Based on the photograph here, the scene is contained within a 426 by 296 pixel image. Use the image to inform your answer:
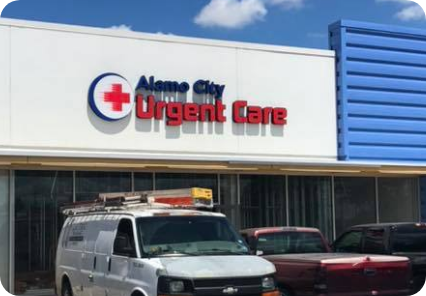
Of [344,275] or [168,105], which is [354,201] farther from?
[344,275]

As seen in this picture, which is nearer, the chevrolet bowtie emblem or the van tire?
the chevrolet bowtie emblem

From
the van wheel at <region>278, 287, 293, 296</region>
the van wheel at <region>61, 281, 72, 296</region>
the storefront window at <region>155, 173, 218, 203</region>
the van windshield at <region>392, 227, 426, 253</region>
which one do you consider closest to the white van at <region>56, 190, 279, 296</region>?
the van wheel at <region>61, 281, 72, 296</region>

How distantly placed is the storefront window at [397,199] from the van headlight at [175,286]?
44.2 feet

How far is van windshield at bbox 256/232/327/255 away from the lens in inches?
489

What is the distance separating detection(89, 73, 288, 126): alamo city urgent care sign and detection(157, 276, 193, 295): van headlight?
8670 mm

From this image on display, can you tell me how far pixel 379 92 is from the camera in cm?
2020

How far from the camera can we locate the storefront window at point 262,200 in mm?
18578

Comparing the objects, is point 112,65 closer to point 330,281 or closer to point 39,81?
point 39,81

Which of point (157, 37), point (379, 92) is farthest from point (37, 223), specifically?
point (379, 92)

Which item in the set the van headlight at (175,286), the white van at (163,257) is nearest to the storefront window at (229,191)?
the white van at (163,257)

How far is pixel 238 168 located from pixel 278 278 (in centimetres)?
619

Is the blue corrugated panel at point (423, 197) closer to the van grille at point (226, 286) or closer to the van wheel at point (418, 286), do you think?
the van wheel at point (418, 286)

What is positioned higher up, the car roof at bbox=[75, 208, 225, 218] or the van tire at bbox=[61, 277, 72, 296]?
the car roof at bbox=[75, 208, 225, 218]

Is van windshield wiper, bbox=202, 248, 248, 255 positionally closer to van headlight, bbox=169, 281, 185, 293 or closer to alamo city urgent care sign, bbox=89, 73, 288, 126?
van headlight, bbox=169, 281, 185, 293
